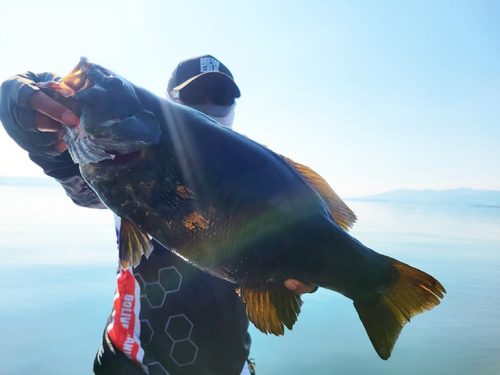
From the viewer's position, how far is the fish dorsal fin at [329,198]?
2180 millimetres

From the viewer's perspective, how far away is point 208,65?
3664 millimetres

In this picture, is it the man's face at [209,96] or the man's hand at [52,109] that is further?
the man's face at [209,96]

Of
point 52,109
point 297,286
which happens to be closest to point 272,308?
point 297,286

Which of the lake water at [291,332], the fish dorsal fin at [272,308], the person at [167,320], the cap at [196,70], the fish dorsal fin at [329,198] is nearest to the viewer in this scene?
the fish dorsal fin at [272,308]

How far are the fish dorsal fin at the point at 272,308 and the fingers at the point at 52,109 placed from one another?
4.49 feet

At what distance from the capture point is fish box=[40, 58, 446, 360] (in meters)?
1.78

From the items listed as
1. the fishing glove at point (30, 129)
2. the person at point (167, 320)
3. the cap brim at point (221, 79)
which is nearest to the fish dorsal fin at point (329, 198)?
the person at point (167, 320)

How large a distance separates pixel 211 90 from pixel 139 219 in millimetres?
1992

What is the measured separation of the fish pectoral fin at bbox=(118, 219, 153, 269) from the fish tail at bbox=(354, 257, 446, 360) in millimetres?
1284

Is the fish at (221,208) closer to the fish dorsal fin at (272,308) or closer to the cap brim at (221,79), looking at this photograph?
the fish dorsal fin at (272,308)

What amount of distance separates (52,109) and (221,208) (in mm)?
1043

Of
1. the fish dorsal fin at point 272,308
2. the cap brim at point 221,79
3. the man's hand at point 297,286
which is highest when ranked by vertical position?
the cap brim at point 221,79

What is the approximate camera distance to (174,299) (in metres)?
2.78

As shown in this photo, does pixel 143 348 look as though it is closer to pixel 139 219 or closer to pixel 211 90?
pixel 139 219
